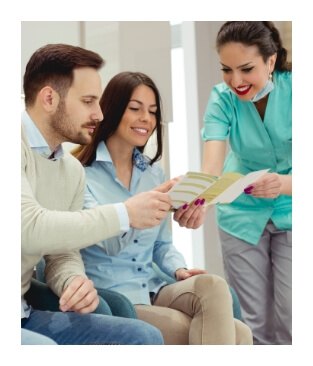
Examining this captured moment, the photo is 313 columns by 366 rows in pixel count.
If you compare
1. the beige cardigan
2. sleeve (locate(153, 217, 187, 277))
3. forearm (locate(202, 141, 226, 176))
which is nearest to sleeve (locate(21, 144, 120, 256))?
the beige cardigan

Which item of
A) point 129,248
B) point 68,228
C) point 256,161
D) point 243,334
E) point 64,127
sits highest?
point 64,127

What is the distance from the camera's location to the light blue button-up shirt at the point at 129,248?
1.69 meters

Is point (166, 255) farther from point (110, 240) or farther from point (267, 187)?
point (267, 187)

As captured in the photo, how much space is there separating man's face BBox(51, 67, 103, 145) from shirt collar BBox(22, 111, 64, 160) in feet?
0.15

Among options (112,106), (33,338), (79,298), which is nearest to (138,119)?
(112,106)

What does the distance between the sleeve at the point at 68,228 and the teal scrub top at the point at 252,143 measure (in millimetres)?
438

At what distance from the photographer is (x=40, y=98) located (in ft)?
5.38

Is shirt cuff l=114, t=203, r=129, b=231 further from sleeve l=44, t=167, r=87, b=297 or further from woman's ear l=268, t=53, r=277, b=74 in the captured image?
woman's ear l=268, t=53, r=277, b=74

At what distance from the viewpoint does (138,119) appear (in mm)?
1721

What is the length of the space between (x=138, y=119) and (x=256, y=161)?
14.8 inches

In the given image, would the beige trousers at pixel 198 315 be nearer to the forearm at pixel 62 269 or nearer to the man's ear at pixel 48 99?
the forearm at pixel 62 269

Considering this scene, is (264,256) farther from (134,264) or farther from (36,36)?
(36,36)
